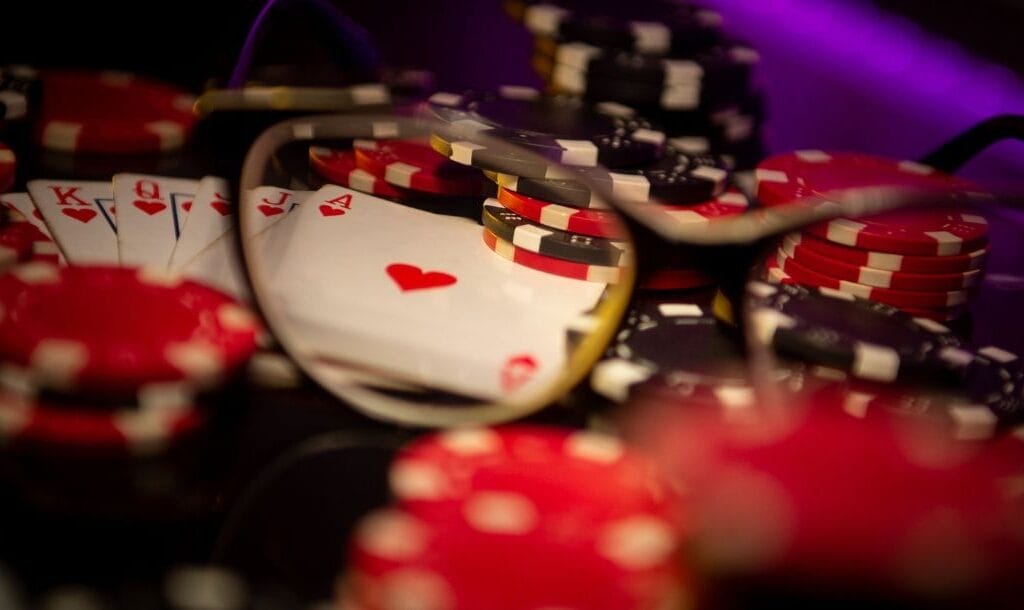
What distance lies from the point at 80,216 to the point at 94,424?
1.96 feet

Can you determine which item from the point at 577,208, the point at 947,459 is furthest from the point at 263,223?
the point at 947,459

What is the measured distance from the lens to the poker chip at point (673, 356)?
3.32 ft

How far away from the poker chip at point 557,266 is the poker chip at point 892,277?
21 centimetres

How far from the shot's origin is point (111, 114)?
1.74 m

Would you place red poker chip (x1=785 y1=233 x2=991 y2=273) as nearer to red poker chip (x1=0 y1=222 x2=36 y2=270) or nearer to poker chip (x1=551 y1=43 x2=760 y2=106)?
poker chip (x1=551 y1=43 x2=760 y2=106)

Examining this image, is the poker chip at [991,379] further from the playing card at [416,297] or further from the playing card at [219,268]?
the playing card at [219,268]

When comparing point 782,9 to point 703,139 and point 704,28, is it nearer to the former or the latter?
point 704,28

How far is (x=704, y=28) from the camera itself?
6.03 feet

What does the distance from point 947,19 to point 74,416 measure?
1.28m

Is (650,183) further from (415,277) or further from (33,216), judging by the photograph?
(33,216)

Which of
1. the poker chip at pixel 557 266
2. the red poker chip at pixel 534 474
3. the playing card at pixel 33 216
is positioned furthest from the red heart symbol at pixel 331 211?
the red poker chip at pixel 534 474

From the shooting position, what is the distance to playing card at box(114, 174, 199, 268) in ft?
4.10

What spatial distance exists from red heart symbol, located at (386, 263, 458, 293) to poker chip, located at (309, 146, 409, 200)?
0.89 ft

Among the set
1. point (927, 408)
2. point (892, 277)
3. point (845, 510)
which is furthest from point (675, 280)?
point (845, 510)
